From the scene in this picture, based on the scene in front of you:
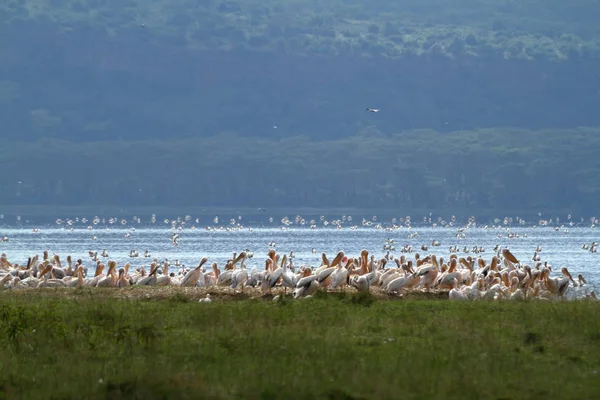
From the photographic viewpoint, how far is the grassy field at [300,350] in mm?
12406

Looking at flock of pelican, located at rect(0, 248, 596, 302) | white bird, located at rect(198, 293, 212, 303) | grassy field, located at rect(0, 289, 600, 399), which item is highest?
flock of pelican, located at rect(0, 248, 596, 302)

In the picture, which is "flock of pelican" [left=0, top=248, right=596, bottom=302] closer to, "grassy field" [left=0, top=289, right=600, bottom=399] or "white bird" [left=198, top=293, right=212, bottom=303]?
"white bird" [left=198, top=293, right=212, bottom=303]

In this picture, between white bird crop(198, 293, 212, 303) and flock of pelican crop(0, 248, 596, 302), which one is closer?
white bird crop(198, 293, 212, 303)

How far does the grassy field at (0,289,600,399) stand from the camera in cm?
1241

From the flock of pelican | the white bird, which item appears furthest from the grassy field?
the flock of pelican

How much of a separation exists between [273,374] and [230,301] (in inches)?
380

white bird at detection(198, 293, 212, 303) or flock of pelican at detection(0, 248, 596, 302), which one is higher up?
flock of pelican at detection(0, 248, 596, 302)

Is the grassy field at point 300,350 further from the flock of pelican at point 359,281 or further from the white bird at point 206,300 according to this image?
the flock of pelican at point 359,281

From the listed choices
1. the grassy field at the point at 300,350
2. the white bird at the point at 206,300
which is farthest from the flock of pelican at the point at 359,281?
the grassy field at the point at 300,350

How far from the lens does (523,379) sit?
13.0 metres

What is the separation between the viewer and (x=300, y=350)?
1475cm

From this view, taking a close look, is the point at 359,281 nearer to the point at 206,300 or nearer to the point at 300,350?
the point at 206,300

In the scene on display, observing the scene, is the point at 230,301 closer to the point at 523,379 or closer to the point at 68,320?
the point at 68,320

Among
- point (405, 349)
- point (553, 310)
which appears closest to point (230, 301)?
point (553, 310)
